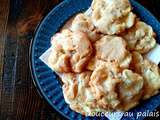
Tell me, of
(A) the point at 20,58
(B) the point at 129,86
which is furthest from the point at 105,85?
(A) the point at 20,58

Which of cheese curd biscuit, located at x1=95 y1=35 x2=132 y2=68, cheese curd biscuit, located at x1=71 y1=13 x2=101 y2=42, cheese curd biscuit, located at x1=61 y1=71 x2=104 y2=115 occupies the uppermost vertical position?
cheese curd biscuit, located at x1=71 y1=13 x2=101 y2=42

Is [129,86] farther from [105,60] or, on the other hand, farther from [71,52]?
[71,52]

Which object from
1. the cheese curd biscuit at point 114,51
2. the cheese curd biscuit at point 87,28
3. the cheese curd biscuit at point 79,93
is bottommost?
the cheese curd biscuit at point 79,93

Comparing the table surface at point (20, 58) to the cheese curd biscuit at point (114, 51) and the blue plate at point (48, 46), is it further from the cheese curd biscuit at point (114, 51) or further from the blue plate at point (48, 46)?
the cheese curd biscuit at point (114, 51)

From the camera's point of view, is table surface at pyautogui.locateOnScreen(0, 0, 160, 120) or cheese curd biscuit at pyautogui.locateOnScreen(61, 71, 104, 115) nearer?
cheese curd biscuit at pyautogui.locateOnScreen(61, 71, 104, 115)

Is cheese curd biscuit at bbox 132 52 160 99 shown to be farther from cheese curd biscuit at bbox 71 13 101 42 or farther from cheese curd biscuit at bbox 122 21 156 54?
cheese curd biscuit at bbox 71 13 101 42

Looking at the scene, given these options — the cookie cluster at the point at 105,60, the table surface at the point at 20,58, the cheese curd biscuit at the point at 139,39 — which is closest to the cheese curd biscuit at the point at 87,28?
the cookie cluster at the point at 105,60

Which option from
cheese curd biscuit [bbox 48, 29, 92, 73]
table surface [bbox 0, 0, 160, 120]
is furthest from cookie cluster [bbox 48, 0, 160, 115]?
table surface [bbox 0, 0, 160, 120]
